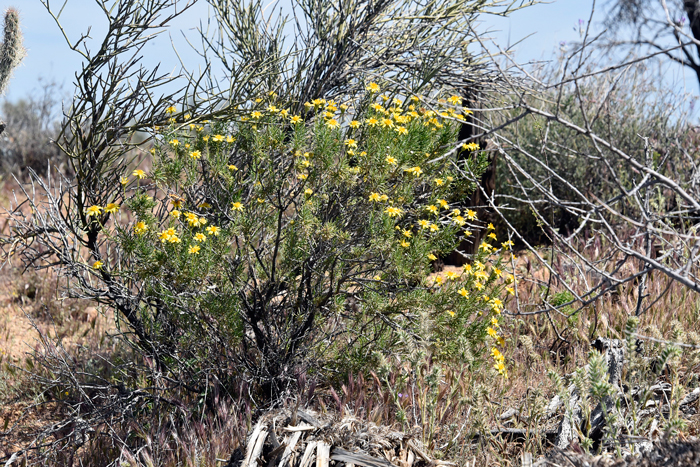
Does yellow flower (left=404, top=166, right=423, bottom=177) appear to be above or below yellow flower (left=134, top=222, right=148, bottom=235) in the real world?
above

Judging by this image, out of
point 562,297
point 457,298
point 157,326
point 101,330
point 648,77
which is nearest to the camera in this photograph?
point 457,298

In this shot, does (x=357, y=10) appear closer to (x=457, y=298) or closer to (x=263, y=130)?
(x=263, y=130)

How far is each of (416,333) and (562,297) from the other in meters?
1.74

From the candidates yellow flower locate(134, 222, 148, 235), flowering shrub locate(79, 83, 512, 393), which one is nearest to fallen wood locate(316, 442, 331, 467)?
flowering shrub locate(79, 83, 512, 393)

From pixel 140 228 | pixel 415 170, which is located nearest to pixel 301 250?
pixel 415 170

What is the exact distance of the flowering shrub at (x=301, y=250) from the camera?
3.22m

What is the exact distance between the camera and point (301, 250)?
3.45 m

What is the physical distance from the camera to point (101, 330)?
19.7 ft

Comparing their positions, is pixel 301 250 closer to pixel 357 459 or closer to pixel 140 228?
pixel 140 228

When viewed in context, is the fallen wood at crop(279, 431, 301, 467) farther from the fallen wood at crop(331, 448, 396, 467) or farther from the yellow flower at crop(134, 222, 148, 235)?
the yellow flower at crop(134, 222, 148, 235)

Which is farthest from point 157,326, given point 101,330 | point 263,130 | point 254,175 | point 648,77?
point 648,77

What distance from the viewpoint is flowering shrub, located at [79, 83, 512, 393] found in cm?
322

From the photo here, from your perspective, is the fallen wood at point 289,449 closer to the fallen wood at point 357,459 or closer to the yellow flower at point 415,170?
the fallen wood at point 357,459

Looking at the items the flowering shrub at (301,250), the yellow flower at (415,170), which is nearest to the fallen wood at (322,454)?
the flowering shrub at (301,250)
